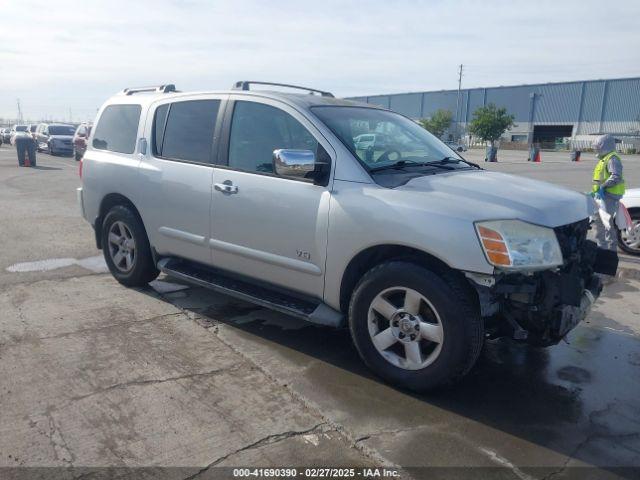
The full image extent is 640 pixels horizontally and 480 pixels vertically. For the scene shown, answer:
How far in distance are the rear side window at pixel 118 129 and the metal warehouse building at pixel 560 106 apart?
6177 cm

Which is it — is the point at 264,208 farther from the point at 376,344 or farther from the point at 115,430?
the point at 115,430

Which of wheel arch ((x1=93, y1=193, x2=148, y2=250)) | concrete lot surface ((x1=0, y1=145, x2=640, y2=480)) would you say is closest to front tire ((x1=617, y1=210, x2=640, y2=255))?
concrete lot surface ((x1=0, y1=145, x2=640, y2=480))

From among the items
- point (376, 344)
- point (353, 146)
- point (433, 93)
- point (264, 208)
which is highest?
point (433, 93)

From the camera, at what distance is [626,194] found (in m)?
8.02

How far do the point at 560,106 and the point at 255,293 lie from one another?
79142 millimetres

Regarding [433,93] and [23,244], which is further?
[433,93]

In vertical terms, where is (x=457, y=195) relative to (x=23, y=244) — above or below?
above

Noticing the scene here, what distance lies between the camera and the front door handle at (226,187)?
4.25 meters

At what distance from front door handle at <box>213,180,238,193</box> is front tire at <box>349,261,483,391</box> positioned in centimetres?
134

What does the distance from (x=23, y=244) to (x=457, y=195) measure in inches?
247

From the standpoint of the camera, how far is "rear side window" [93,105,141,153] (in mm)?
5359

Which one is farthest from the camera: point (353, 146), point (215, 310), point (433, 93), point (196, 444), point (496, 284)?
point (433, 93)

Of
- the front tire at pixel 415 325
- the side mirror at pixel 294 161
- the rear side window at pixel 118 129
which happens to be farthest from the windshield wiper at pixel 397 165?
the rear side window at pixel 118 129

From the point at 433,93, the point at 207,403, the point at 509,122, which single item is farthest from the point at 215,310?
the point at 433,93
